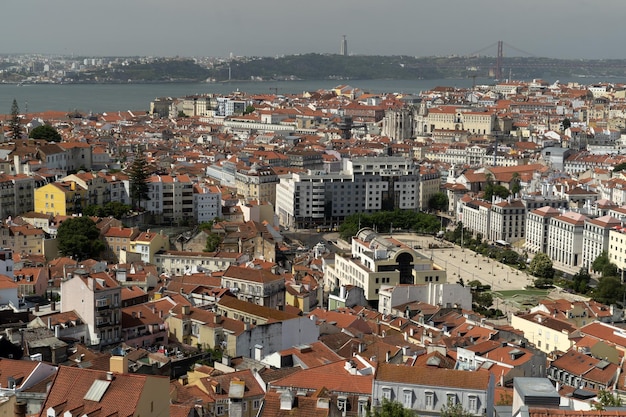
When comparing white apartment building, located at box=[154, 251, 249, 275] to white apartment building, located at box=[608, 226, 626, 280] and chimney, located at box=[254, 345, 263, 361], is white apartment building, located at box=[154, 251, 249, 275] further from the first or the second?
white apartment building, located at box=[608, 226, 626, 280]

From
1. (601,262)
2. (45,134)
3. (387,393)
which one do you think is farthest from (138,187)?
(387,393)

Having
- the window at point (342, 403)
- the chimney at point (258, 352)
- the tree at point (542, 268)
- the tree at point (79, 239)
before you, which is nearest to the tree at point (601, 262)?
the tree at point (542, 268)

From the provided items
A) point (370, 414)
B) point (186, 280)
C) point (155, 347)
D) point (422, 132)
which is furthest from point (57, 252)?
point (422, 132)

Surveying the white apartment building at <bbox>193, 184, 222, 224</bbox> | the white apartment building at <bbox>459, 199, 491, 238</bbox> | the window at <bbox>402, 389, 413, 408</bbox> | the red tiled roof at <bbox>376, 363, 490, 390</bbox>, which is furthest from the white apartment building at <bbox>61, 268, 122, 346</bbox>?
the white apartment building at <bbox>459, 199, 491, 238</bbox>

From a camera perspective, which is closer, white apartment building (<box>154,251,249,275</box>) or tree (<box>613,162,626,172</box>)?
white apartment building (<box>154,251,249,275</box>)

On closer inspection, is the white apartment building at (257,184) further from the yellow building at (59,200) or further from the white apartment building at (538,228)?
the yellow building at (59,200)

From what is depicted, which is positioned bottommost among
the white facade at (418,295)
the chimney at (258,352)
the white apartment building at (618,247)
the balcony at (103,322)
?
the white apartment building at (618,247)

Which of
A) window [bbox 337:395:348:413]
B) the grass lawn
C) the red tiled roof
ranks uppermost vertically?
the red tiled roof

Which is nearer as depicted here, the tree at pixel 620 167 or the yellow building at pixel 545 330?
the yellow building at pixel 545 330
